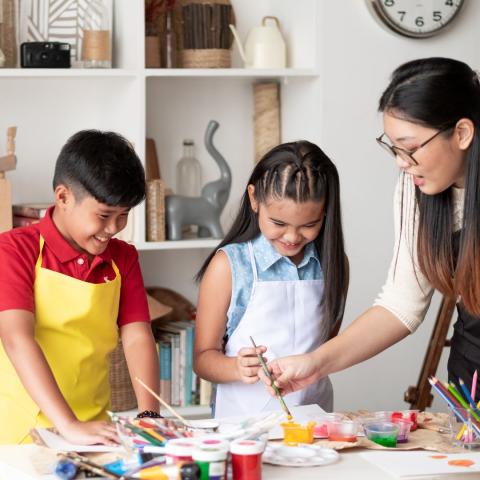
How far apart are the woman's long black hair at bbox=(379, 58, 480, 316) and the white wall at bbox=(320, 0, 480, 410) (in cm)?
122

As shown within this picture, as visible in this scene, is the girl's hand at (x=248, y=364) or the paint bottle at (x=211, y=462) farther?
the girl's hand at (x=248, y=364)

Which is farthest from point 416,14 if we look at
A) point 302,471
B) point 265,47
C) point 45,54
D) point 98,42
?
point 302,471

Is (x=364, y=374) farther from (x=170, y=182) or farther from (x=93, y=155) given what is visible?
(x=93, y=155)

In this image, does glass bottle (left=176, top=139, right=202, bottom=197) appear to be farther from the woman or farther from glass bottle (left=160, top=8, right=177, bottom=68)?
the woman

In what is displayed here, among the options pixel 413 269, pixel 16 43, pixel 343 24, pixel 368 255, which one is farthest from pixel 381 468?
pixel 16 43

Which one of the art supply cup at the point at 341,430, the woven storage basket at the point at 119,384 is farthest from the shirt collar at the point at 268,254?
the woven storage basket at the point at 119,384

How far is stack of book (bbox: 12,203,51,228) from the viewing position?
302 cm

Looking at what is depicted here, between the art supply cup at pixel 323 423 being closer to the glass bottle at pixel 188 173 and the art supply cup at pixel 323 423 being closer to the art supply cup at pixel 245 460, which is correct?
the art supply cup at pixel 245 460

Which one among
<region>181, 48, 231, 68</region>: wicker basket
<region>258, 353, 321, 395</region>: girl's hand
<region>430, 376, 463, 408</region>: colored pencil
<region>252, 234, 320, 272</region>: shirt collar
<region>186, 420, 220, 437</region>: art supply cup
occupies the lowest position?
<region>186, 420, 220, 437</region>: art supply cup

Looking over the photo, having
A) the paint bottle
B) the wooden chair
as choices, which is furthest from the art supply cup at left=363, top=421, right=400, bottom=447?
the wooden chair

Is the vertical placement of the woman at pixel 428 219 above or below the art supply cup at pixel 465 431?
above

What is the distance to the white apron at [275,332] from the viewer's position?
2.23 m

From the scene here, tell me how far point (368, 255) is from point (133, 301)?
132 centimetres

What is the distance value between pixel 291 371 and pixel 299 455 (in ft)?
1.11
